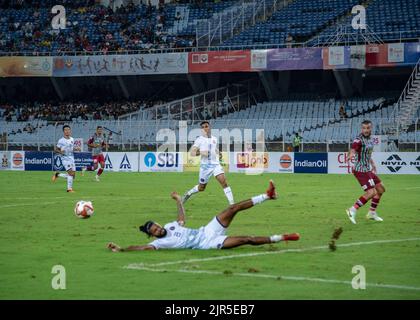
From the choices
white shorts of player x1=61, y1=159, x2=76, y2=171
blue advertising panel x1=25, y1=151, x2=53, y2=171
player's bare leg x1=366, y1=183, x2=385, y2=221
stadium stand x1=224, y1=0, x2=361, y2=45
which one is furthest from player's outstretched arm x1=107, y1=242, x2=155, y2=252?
stadium stand x1=224, y1=0, x2=361, y2=45

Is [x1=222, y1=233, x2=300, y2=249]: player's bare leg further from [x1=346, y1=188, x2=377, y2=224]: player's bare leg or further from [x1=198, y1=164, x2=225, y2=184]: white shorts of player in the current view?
[x1=198, y1=164, x2=225, y2=184]: white shorts of player

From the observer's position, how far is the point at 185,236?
1445 cm

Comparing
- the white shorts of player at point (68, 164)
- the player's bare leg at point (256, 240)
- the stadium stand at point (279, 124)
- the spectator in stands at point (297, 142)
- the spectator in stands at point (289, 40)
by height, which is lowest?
Result: the player's bare leg at point (256, 240)

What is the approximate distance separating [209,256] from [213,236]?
0.47 meters

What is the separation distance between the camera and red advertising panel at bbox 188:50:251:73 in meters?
62.8

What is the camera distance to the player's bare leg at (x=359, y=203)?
65.7ft

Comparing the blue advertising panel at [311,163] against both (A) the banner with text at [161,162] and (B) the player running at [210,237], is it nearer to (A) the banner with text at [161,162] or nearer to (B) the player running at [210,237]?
(A) the banner with text at [161,162]

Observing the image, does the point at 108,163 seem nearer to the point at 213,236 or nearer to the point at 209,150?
the point at 209,150

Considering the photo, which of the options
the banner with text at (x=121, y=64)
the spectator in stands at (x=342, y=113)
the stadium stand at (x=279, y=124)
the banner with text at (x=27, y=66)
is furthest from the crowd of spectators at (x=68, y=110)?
the spectator in stands at (x=342, y=113)

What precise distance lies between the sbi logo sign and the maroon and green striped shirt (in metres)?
32.1

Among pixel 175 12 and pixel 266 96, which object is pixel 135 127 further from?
pixel 175 12

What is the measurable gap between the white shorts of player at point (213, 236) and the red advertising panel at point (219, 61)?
48.7 metres

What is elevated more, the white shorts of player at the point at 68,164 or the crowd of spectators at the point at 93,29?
the crowd of spectators at the point at 93,29

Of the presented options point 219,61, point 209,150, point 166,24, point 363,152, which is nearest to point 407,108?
point 219,61
